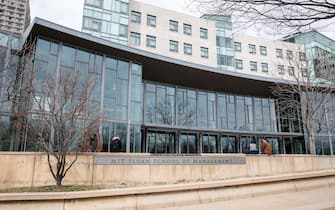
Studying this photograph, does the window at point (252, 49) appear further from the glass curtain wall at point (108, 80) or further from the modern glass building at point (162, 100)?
the glass curtain wall at point (108, 80)

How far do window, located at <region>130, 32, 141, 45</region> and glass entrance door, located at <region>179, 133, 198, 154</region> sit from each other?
1326 cm

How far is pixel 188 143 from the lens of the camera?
24234 millimetres

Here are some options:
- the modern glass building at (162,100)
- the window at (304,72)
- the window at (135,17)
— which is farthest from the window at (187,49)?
the window at (304,72)

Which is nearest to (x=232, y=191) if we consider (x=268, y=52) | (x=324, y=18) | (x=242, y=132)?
(x=324, y=18)

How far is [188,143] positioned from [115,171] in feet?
50.0

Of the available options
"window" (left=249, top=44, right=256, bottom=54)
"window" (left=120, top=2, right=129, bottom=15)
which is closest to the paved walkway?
"window" (left=120, top=2, right=129, bottom=15)

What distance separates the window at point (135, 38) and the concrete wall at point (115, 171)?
2255 centimetres

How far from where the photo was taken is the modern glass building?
15727 millimetres

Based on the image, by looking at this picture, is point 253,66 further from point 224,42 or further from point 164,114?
point 164,114

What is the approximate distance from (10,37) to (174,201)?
14.8m

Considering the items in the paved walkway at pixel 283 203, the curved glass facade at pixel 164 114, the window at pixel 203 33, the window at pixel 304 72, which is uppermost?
the window at pixel 203 33

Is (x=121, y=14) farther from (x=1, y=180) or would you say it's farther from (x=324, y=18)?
(x=324, y=18)

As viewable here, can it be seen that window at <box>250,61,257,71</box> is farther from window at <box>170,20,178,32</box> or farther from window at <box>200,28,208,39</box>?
window at <box>170,20,178,32</box>

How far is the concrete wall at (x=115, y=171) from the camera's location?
8586 mm
